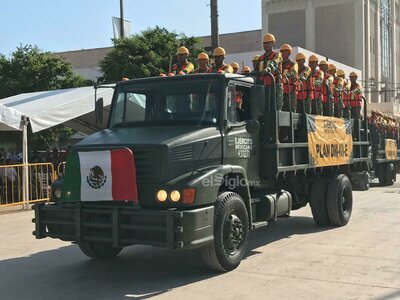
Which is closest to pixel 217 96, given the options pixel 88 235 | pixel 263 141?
pixel 263 141

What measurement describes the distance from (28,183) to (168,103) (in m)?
7.66

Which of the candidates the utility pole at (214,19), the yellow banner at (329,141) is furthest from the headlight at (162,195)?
the utility pole at (214,19)

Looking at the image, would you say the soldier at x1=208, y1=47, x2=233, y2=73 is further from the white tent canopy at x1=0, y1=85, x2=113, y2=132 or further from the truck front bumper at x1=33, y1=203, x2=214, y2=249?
the white tent canopy at x1=0, y1=85, x2=113, y2=132

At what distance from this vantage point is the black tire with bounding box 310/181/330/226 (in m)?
9.95

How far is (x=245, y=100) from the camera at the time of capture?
7.25 meters

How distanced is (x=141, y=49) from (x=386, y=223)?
16137mm

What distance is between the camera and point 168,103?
7.11 metres

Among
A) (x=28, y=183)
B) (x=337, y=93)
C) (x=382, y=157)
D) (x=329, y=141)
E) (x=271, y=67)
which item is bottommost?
(x=28, y=183)

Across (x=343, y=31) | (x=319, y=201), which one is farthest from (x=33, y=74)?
(x=343, y=31)

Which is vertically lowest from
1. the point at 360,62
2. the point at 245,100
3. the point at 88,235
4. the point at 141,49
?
the point at 88,235

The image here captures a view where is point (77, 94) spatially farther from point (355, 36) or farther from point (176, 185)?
point (355, 36)

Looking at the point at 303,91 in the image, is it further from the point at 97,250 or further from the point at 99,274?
the point at 99,274

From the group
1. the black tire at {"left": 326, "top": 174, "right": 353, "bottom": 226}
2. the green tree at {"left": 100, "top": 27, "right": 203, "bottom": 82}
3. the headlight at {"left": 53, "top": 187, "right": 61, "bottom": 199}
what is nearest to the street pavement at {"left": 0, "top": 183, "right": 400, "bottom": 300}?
the black tire at {"left": 326, "top": 174, "right": 353, "bottom": 226}

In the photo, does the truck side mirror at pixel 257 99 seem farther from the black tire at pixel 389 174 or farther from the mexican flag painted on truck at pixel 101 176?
the black tire at pixel 389 174
